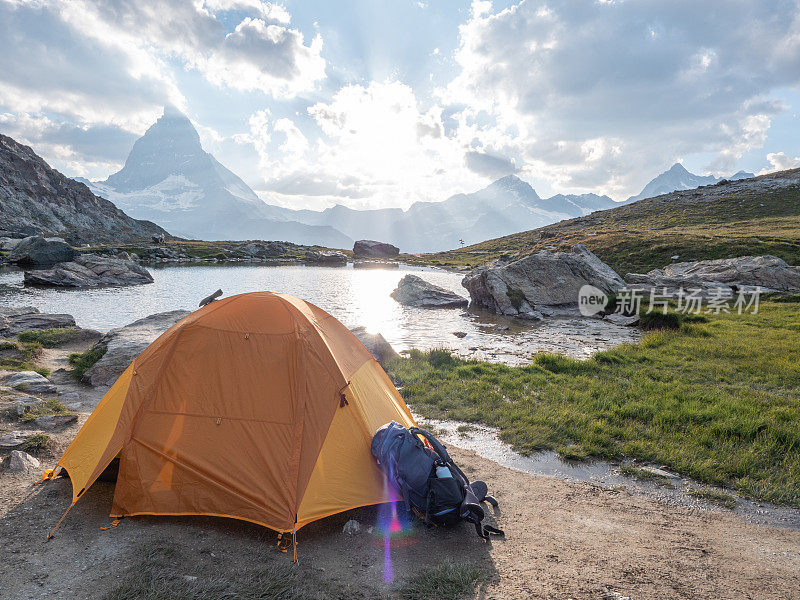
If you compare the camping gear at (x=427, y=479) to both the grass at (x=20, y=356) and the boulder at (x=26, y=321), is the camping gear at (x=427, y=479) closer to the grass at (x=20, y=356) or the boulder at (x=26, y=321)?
the grass at (x=20, y=356)

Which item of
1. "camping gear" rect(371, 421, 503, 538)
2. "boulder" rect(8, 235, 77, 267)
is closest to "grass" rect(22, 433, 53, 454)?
"camping gear" rect(371, 421, 503, 538)

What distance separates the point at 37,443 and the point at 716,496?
42.8 feet

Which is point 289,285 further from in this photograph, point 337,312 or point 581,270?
point 581,270

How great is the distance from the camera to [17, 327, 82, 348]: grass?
16922 mm

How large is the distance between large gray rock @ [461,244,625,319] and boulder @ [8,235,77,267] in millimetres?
52324

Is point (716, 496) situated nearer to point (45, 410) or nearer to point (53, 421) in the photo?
point (53, 421)

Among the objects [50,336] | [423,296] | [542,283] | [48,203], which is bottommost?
[50,336]

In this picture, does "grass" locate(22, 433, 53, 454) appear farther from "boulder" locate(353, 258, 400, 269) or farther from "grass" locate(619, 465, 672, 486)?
"boulder" locate(353, 258, 400, 269)

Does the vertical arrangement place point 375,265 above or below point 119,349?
above

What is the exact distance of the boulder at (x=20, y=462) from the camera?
23.4 feet

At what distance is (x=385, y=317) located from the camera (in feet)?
95.6

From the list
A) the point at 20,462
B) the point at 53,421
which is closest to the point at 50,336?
the point at 53,421

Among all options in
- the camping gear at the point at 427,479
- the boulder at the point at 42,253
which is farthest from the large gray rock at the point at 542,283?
the boulder at the point at 42,253

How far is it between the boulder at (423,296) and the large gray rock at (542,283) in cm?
230
